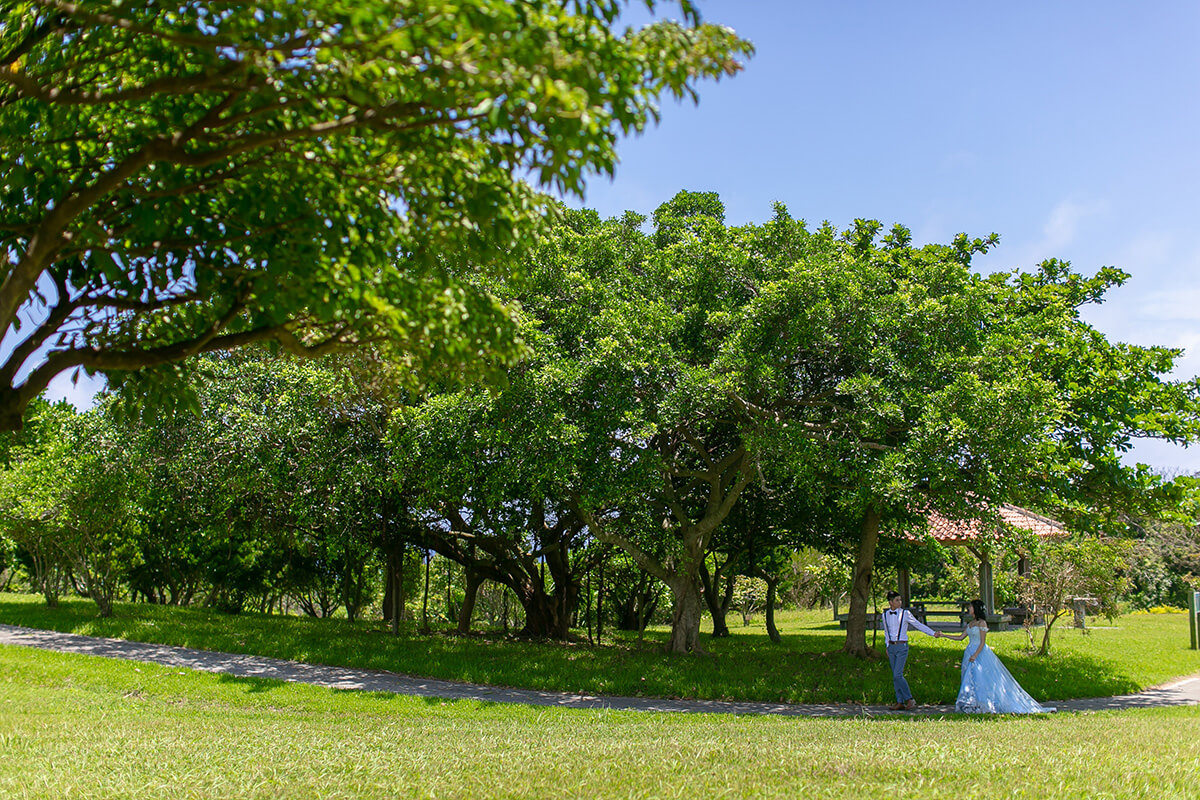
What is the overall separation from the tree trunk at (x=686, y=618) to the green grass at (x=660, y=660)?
0.52 m

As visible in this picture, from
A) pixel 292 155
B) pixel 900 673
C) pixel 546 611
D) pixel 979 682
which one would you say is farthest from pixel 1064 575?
pixel 292 155

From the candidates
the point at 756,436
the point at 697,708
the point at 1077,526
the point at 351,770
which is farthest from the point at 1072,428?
the point at 351,770

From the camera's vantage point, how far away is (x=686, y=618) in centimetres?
1596

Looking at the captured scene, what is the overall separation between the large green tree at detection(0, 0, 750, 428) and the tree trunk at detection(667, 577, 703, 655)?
1156 cm

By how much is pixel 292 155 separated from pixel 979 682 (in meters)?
11.3

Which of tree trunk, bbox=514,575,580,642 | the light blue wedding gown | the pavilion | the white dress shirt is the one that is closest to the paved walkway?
the light blue wedding gown

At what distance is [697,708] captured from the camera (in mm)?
11633

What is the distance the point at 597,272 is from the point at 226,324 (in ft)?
35.7

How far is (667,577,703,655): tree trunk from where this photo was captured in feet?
52.2

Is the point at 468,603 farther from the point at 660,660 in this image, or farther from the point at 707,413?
the point at 707,413

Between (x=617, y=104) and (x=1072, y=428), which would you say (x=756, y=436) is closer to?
(x=1072, y=428)

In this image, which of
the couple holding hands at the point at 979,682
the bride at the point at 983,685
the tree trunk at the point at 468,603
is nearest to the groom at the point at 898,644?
the couple holding hands at the point at 979,682

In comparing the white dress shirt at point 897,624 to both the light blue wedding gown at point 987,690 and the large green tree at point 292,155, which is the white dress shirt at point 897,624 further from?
the large green tree at point 292,155

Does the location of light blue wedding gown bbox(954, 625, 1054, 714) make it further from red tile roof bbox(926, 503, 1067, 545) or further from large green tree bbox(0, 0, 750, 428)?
large green tree bbox(0, 0, 750, 428)
